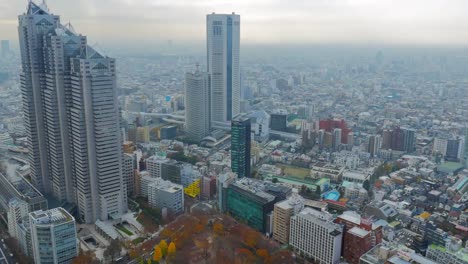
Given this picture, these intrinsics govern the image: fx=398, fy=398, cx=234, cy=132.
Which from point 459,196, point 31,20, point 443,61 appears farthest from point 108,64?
point 443,61

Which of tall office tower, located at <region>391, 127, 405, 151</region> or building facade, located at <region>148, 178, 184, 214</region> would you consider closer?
building facade, located at <region>148, 178, 184, 214</region>

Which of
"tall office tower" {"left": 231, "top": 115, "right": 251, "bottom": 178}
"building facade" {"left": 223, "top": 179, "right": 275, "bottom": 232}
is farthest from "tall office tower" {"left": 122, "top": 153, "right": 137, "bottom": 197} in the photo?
"tall office tower" {"left": 231, "top": 115, "right": 251, "bottom": 178}

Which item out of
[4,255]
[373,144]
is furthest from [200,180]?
[373,144]

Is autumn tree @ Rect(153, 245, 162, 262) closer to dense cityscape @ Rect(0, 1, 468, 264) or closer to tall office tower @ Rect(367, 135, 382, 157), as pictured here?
dense cityscape @ Rect(0, 1, 468, 264)

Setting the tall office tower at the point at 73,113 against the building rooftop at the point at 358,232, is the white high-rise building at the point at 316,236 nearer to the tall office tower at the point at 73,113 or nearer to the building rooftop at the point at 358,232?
the building rooftop at the point at 358,232

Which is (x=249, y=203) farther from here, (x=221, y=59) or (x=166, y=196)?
(x=221, y=59)
